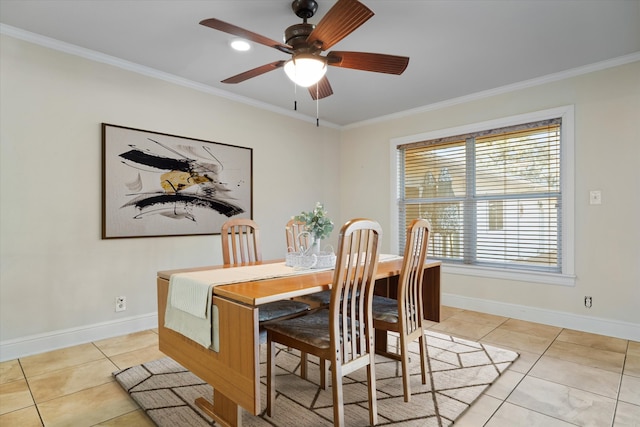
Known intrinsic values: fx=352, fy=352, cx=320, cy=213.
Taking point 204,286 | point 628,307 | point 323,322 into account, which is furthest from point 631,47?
point 204,286

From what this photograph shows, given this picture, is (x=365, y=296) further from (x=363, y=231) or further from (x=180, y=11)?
(x=180, y=11)

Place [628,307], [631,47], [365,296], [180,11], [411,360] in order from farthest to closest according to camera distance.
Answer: [628,307] → [631,47] → [411,360] → [180,11] → [365,296]

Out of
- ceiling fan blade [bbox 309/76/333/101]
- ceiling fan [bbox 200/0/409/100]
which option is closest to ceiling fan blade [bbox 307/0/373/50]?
→ ceiling fan [bbox 200/0/409/100]

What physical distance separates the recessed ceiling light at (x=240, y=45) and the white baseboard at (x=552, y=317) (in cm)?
334

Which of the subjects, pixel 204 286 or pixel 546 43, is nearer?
pixel 204 286

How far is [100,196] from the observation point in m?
2.95

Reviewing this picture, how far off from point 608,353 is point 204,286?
301 centimetres

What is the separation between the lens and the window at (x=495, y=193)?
134 inches

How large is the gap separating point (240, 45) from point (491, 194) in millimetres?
2915

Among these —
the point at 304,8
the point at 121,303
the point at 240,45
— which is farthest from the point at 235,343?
Result: the point at 240,45

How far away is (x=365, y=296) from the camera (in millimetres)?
1834

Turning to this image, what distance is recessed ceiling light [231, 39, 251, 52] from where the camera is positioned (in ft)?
8.75

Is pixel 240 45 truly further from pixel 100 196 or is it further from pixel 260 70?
pixel 100 196

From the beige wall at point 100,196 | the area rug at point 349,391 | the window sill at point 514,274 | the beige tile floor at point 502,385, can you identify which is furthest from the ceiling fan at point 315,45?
the window sill at point 514,274
